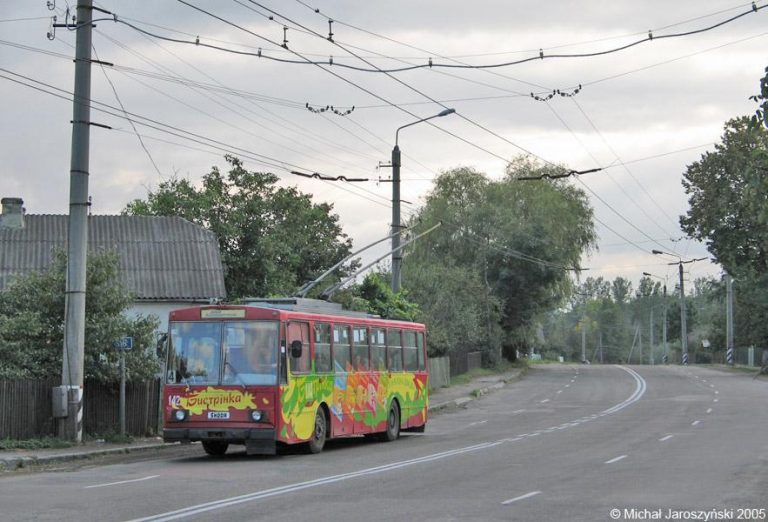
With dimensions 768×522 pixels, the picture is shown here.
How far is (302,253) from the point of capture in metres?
A: 58.9

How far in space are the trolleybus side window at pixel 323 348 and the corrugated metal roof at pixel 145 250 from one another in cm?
1427

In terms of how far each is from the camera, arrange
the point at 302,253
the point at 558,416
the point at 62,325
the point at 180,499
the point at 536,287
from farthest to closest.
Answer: the point at 536,287, the point at 302,253, the point at 558,416, the point at 62,325, the point at 180,499

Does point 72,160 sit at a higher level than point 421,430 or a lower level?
higher

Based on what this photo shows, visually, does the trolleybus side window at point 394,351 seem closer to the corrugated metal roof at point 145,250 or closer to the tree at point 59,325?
the tree at point 59,325

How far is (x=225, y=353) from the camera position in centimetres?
1989

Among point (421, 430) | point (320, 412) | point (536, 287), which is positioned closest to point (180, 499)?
point (320, 412)

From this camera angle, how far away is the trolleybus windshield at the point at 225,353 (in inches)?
776

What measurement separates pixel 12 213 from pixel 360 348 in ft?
61.7

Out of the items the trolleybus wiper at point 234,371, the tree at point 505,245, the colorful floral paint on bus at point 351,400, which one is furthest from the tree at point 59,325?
the tree at point 505,245

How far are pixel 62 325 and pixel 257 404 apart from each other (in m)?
6.65

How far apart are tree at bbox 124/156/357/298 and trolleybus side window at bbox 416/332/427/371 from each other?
569 inches

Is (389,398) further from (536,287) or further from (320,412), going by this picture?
(536,287)

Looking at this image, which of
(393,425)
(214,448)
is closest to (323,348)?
(214,448)

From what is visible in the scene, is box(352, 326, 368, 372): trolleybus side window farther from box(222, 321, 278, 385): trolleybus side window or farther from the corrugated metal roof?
the corrugated metal roof
